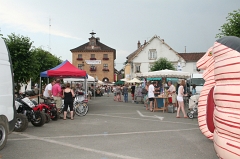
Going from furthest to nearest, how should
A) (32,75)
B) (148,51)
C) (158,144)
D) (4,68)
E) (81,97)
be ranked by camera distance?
1. (148,51)
2. (32,75)
3. (81,97)
4. (158,144)
5. (4,68)

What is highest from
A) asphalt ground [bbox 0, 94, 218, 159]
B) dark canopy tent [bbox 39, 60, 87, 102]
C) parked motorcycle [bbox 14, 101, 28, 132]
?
dark canopy tent [bbox 39, 60, 87, 102]

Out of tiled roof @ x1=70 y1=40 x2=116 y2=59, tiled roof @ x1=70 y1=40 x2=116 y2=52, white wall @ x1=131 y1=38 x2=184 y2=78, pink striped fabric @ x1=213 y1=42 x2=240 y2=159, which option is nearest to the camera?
pink striped fabric @ x1=213 y1=42 x2=240 y2=159

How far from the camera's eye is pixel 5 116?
7.16 meters

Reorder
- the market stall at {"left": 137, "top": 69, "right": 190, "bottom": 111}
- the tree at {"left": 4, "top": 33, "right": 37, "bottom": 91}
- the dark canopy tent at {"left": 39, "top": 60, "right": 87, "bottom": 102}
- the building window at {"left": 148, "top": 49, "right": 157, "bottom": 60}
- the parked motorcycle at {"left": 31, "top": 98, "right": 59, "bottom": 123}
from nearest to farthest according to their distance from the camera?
the parked motorcycle at {"left": 31, "top": 98, "right": 59, "bottom": 123}, the dark canopy tent at {"left": 39, "top": 60, "right": 87, "bottom": 102}, the market stall at {"left": 137, "top": 69, "right": 190, "bottom": 111}, the tree at {"left": 4, "top": 33, "right": 37, "bottom": 91}, the building window at {"left": 148, "top": 49, "right": 157, "bottom": 60}

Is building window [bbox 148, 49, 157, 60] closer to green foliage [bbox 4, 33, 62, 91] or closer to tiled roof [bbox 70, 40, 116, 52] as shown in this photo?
tiled roof [bbox 70, 40, 116, 52]

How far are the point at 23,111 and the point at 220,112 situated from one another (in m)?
7.82

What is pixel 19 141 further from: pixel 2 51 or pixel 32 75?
pixel 32 75

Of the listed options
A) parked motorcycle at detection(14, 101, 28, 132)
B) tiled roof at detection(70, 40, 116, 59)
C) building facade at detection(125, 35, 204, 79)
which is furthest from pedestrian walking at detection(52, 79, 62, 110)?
tiled roof at detection(70, 40, 116, 59)

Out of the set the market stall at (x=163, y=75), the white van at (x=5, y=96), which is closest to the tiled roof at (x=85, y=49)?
the market stall at (x=163, y=75)

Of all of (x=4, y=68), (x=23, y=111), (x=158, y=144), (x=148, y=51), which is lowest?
(x=158, y=144)

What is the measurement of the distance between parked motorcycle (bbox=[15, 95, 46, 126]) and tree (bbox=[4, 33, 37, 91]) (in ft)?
32.7

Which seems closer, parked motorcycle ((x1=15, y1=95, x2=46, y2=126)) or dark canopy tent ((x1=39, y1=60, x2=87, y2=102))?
parked motorcycle ((x1=15, y1=95, x2=46, y2=126))

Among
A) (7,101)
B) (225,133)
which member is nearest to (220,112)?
(225,133)

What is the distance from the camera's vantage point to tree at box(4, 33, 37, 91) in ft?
66.7
